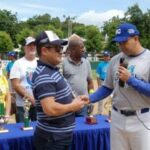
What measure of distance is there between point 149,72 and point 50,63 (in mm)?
908

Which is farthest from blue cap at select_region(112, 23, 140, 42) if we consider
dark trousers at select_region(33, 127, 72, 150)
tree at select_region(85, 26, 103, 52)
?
tree at select_region(85, 26, 103, 52)

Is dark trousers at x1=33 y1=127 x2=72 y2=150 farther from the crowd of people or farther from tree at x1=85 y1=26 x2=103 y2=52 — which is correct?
tree at x1=85 y1=26 x2=103 y2=52

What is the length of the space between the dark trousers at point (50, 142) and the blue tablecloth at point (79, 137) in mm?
737

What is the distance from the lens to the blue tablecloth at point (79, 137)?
3635 mm

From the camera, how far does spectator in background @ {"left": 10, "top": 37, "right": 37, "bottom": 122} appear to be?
4.73 metres

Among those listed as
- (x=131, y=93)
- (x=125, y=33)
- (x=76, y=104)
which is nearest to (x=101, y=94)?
(x=131, y=93)

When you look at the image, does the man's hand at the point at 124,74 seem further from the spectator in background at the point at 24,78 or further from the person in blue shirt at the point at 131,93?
the spectator in background at the point at 24,78

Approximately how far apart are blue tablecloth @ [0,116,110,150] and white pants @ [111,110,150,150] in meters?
0.73

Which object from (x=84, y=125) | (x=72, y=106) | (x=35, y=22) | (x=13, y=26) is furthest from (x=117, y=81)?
(x=35, y=22)

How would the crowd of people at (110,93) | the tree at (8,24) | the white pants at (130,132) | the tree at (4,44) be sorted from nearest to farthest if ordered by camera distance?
the crowd of people at (110,93), the white pants at (130,132), the tree at (4,44), the tree at (8,24)

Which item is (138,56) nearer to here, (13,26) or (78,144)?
(78,144)

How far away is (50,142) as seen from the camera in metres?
2.84

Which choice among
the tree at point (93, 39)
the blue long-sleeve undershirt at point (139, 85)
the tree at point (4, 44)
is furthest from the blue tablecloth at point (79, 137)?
the tree at point (4, 44)

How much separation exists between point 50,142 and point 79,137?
1260 mm
